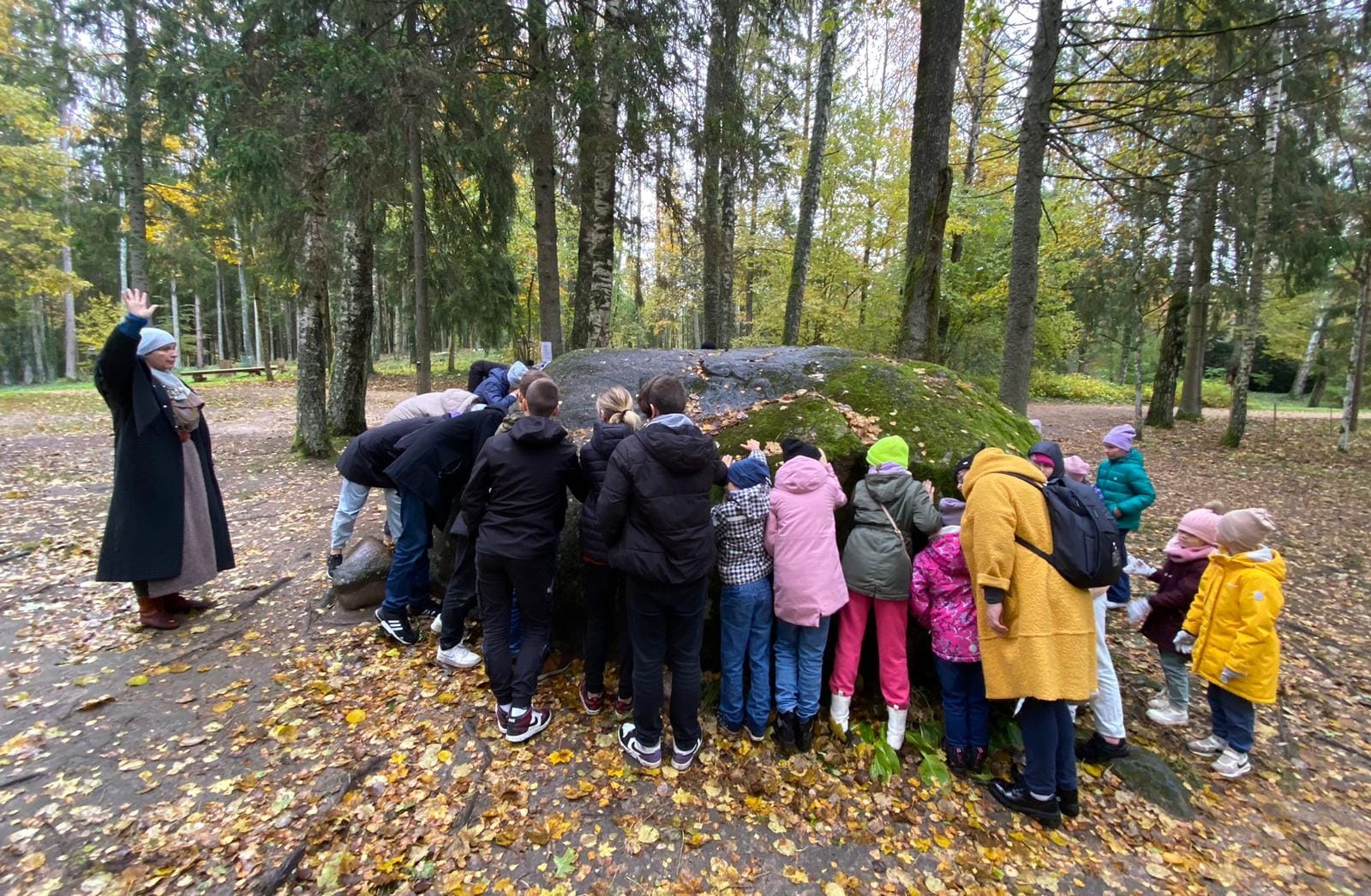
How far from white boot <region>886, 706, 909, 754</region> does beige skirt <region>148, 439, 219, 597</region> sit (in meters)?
4.97

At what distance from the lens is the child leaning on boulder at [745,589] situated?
11.2 feet

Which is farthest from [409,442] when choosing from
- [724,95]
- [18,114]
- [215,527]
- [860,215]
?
[18,114]

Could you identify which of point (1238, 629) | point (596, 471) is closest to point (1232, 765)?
point (1238, 629)

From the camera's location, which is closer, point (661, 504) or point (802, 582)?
point (661, 504)

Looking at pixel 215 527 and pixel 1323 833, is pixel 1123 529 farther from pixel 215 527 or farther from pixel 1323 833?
pixel 215 527

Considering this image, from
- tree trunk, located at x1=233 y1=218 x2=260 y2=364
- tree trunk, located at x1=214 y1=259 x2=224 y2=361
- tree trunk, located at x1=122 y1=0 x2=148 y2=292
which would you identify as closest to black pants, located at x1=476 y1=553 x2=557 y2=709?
tree trunk, located at x1=122 y1=0 x2=148 y2=292

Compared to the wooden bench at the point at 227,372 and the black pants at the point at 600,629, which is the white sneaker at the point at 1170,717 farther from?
the wooden bench at the point at 227,372

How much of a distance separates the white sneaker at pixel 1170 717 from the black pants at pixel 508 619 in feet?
13.1

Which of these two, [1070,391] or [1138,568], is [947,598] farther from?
[1070,391]

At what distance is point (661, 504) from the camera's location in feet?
10.0

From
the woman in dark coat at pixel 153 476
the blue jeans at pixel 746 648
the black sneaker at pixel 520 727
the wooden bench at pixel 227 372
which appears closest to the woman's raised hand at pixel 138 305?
the woman in dark coat at pixel 153 476

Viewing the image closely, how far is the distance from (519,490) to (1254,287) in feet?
52.8

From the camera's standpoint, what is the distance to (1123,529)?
15.4 feet

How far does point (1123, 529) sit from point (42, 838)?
685 centimetres
